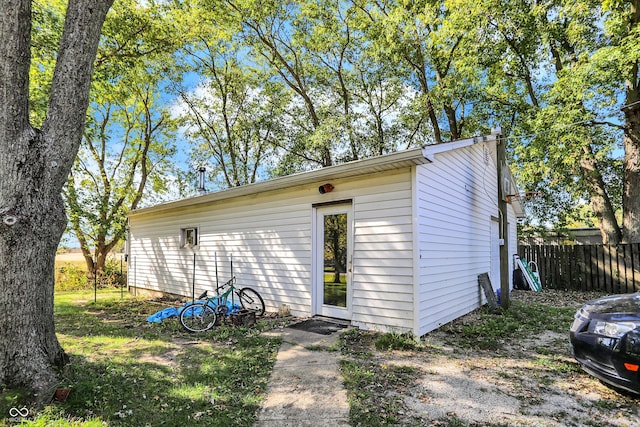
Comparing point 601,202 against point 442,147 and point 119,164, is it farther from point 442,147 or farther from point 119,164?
point 119,164

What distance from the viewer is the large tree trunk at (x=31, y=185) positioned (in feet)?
10.00

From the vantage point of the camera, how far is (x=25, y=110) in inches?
131

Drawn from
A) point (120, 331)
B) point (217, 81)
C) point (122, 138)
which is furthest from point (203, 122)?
point (120, 331)

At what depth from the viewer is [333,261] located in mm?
6102

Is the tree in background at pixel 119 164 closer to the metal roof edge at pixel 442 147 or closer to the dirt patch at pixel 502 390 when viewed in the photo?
the metal roof edge at pixel 442 147

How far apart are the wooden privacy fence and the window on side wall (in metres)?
11.6

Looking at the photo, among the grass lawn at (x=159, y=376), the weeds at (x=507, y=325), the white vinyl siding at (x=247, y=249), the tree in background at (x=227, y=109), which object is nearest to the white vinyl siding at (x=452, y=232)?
the weeds at (x=507, y=325)

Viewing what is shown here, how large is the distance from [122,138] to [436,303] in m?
16.7

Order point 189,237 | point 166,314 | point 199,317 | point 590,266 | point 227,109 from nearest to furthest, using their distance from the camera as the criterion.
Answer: point 199,317 < point 166,314 < point 189,237 < point 590,266 < point 227,109

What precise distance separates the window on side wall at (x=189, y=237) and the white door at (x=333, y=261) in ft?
14.8

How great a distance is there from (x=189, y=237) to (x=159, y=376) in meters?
6.35

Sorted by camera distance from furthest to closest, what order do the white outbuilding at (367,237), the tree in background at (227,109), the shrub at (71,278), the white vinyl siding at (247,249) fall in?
the tree in background at (227,109)
the shrub at (71,278)
the white vinyl siding at (247,249)
the white outbuilding at (367,237)

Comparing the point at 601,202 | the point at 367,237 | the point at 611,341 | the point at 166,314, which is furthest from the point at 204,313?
the point at 601,202

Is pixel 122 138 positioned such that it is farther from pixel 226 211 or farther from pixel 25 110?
pixel 25 110
